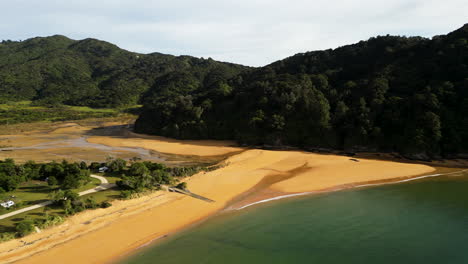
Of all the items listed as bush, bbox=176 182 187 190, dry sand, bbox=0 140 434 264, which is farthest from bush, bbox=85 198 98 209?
bush, bbox=176 182 187 190

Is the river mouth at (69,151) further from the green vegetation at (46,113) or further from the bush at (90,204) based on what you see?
the green vegetation at (46,113)

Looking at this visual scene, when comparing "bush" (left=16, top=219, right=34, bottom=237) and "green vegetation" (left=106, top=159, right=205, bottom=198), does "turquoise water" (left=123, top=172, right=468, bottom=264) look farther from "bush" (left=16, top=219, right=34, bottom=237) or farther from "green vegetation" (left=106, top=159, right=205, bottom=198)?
"green vegetation" (left=106, top=159, right=205, bottom=198)

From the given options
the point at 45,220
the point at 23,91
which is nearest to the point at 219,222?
the point at 45,220

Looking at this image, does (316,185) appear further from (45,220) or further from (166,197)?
(45,220)

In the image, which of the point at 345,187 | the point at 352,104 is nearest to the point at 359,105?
the point at 352,104

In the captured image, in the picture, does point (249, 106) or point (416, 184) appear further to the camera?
point (249, 106)

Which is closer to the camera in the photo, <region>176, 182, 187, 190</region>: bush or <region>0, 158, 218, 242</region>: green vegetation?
<region>0, 158, 218, 242</region>: green vegetation

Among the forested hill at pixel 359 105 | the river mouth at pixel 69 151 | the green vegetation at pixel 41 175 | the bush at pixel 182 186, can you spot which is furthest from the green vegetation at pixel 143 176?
A: the forested hill at pixel 359 105
